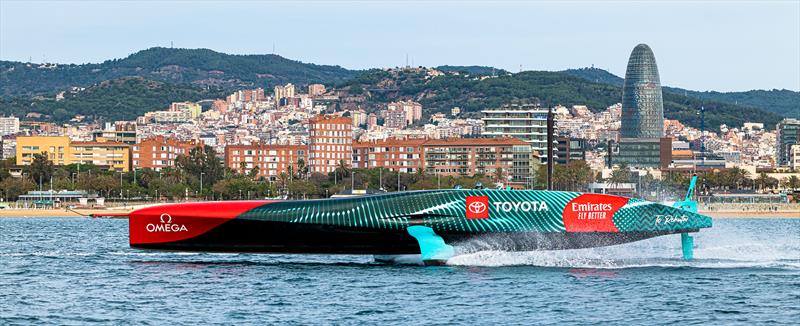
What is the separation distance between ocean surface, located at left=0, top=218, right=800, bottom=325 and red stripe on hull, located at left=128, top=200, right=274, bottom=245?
1117mm

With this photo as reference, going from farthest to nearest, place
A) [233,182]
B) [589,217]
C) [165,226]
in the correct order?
[233,182] → [165,226] → [589,217]

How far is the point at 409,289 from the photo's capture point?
135ft

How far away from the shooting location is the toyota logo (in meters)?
47.2

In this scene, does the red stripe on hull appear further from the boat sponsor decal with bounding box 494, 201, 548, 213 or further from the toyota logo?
the boat sponsor decal with bounding box 494, 201, 548, 213

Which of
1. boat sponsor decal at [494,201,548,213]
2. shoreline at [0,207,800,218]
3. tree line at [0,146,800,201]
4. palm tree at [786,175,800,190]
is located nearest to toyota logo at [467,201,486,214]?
boat sponsor decal at [494,201,548,213]

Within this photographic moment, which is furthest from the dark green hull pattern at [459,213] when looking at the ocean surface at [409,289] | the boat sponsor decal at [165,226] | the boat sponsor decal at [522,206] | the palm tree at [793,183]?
the palm tree at [793,183]

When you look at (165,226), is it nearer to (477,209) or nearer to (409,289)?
(477,209)

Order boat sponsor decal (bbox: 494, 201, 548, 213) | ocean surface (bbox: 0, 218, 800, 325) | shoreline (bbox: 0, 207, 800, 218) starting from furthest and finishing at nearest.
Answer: shoreline (bbox: 0, 207, 800, 218)
boat sponsor decal (bbox: 494, 201, 548, 213)
ocean surface (bbox: 0, 218, 800, 325)

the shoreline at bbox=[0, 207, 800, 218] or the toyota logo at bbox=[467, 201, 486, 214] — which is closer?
the toyota logo at bbox=[467, 201, 486, 214]

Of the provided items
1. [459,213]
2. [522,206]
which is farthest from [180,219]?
[522,206]

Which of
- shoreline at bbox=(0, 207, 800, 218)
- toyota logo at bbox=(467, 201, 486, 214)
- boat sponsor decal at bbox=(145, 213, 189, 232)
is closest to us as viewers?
toyota logo at bbox=(467, 201, 486, 214)

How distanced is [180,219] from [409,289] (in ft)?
35.0

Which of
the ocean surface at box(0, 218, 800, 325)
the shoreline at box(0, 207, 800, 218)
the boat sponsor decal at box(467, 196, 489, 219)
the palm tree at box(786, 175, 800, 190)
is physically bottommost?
the shoreline at box(0, 207, 800, 218)

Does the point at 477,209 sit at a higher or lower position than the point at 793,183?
higher
